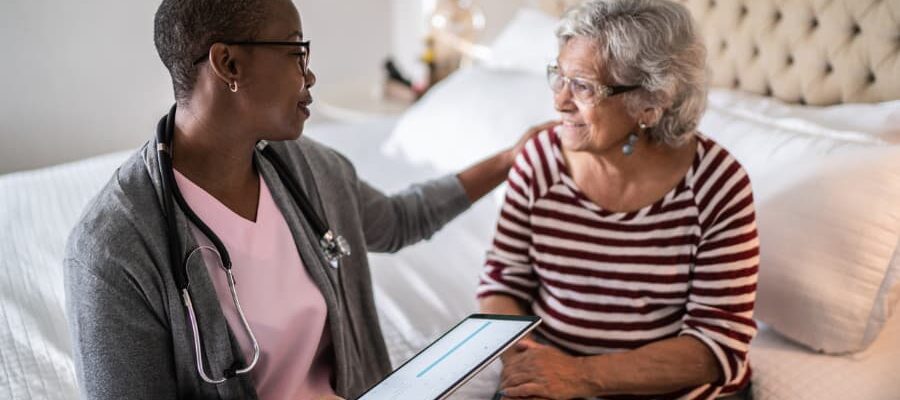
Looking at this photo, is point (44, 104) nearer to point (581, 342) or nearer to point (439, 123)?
point (439, 123)

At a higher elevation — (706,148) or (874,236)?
(706,148)

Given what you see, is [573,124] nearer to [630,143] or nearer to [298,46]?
[630,143]

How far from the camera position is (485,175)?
158cm

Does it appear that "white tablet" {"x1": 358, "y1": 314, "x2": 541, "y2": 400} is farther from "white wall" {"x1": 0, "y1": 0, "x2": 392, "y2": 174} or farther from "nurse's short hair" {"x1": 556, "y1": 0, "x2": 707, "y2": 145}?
"white wall" {"x1": 0, "y1": 0, "x2": 392, "y2": 174}

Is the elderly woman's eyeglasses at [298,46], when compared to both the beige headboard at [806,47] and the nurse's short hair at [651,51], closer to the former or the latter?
the nurse's short hair at [651,51]

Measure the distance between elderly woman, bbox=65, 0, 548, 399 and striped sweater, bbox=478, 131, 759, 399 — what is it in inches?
14.3

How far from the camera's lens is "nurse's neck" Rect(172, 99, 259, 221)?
1.07 m

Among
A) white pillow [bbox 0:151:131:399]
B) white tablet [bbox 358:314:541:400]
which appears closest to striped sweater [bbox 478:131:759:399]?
white tablet [bbox 358:314:541:400]

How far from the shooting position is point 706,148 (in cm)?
135

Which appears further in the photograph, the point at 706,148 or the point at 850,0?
the point at 850,0

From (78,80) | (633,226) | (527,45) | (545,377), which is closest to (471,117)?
(527,45)

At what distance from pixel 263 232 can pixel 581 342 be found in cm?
60

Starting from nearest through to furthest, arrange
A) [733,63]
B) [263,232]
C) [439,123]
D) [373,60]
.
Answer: [263,232]
[733,63]
[439,123]
[373,60]

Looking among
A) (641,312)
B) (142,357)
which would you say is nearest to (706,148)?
(641,312)
